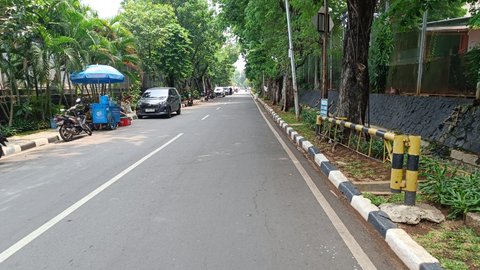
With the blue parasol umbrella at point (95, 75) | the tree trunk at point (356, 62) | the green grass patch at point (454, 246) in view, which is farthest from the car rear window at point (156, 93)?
the green grass patch at point (454, 246)

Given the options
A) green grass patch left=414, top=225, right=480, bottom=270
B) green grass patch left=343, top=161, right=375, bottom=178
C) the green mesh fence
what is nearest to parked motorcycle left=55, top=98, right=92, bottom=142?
green grass patch left=343, top=161, right=375, bottom=178

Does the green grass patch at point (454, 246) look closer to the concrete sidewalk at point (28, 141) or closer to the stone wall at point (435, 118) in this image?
the stone wall at point (435, 118)

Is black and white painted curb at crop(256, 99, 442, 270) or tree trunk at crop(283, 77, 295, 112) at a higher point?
tree trunk at crop(283, 77, 295, 112)

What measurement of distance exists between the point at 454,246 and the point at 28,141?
11.4 meters

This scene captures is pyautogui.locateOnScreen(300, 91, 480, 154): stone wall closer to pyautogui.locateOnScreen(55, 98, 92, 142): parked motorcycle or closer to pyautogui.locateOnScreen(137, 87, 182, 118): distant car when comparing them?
pyautogui.locateOnScreen(55, 98, 92, 142): parked motorcycle

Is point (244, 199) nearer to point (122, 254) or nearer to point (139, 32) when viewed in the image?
point (122, 254)

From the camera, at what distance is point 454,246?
3.90 meters

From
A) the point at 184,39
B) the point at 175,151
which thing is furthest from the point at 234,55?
the point at 175,151

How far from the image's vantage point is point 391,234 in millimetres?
4109

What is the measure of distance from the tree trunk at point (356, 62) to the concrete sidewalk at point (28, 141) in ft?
28.1

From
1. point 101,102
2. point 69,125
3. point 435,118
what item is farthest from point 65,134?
point 435,118

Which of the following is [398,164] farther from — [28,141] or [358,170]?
[28,141]

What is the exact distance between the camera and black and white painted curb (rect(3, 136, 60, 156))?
33.9ft

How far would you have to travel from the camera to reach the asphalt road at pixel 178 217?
378cm
